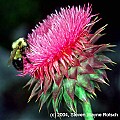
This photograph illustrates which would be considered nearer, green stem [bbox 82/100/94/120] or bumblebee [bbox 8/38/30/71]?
green stem [bbox 82/100/94/120]

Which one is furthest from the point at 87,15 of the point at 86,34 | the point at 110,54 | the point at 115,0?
the point at 115,0

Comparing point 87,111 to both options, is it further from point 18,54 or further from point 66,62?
point 18,54

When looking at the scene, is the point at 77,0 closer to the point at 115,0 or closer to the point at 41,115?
the point at 115,0

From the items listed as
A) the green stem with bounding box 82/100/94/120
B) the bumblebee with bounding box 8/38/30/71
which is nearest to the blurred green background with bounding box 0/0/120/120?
the bumblebee with bounding box 8/38/30/71

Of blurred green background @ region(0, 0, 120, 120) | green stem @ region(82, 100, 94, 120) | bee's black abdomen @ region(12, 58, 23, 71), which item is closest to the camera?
green stem @ region(82, 100, 94, 120)

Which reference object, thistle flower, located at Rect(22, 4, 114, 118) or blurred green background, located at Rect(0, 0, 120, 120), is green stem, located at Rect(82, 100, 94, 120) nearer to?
thistle flower, located at Rect(22, 4, 114, 118)

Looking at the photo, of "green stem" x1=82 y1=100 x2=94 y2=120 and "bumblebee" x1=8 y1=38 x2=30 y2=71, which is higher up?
"bumblebee" x1=8 y1=38 x2=30 y2=71
